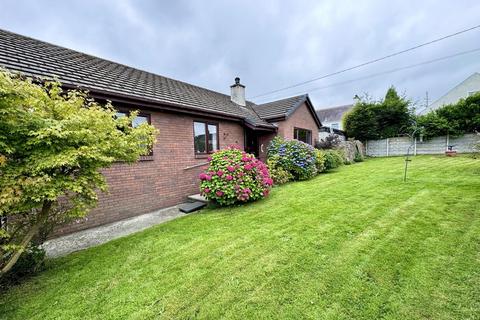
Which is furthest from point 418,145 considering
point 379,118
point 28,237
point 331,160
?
point 28,237

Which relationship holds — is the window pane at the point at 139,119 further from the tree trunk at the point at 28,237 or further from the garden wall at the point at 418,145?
the garden wall at the point at 418,145

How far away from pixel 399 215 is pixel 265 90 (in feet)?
83.7

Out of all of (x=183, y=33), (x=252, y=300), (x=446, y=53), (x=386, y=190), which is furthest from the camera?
(x=446, y=53)

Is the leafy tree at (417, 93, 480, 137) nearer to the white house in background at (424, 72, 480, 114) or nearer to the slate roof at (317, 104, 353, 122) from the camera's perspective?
the white house in background at (424, 72, 480, 114)

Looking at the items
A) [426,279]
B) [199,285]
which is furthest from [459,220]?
[199,285]

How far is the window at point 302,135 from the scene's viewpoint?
1310 cm

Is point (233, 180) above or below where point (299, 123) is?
below

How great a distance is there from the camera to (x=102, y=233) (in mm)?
4902

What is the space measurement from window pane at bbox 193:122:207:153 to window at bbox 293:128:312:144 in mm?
6739

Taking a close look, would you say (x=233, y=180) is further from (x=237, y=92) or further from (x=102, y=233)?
(x=237, y=92)

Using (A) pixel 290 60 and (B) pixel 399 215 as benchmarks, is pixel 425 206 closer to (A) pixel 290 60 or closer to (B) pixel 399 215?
(B) pixel 399 215

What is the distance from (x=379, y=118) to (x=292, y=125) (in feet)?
38.7

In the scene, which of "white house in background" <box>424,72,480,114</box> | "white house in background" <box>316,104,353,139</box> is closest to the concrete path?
"white house in background" <box>424,72,480,114</box>

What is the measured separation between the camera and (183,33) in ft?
42.9
